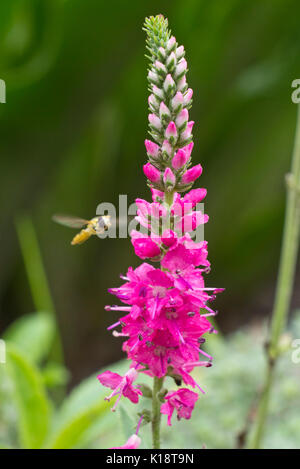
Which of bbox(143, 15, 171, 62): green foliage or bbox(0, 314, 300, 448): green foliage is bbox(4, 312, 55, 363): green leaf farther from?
bbox(143, 15, 171, 62): green foliage

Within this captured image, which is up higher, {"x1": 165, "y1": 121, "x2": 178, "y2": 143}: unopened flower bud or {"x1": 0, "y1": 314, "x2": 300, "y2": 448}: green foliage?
{"x1": 165, "y1": 121, "x2": 178, "y2": 143}: unopened flower bud

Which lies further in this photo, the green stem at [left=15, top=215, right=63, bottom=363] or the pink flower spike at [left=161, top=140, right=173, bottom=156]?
the green stem at [left=15, top=215, right=63, bottom=363]

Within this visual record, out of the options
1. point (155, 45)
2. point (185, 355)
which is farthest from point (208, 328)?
point (155, 45)

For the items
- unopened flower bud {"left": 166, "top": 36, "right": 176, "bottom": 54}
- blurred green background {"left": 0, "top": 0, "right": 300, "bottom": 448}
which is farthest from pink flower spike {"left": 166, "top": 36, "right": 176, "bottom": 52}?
blurred green background {"left": 0, "top": 0, "right": 300, "bottom": 448}

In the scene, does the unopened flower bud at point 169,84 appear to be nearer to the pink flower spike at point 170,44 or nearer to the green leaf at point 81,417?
the pink flower spike at point 170,44

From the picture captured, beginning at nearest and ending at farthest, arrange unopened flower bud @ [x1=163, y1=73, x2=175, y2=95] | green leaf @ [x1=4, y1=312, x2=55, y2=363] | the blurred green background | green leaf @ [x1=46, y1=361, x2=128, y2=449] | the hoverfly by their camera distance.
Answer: unopened flower bud @ [x1=163, y1=73, x2=175, y2=95] < the hoverfly < green leaf @ [x1=46, y1=361, x2=128, y2=449] < green leaf @ [x1=4, y1=312, x2=55, y2=363] < the blurred green background

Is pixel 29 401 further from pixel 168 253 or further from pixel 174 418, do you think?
pixel 168 253

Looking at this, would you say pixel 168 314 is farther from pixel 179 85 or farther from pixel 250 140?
pixel 250 140

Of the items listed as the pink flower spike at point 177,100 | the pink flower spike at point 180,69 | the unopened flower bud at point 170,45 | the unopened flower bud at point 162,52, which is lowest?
the pink flower spike at point 177,100

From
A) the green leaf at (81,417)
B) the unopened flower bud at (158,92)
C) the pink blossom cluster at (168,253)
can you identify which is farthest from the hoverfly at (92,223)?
the green leaf at (81,417)
